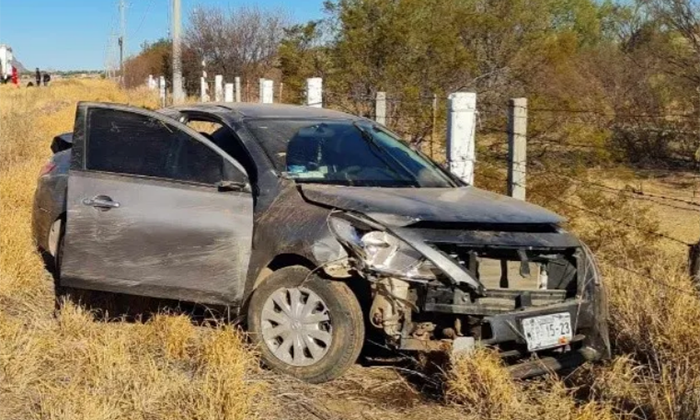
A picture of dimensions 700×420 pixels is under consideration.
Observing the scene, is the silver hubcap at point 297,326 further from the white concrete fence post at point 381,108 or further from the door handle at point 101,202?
the white concrete fence post at point 381,108

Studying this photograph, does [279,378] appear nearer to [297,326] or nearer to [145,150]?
[297,326]

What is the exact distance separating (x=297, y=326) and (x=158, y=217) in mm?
1215

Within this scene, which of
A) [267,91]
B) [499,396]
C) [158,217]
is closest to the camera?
[499,396]

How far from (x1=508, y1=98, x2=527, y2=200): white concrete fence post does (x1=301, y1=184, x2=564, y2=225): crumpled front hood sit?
1.32 meters

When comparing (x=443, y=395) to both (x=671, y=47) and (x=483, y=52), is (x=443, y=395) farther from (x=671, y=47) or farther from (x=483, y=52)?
(x=671, y=47)

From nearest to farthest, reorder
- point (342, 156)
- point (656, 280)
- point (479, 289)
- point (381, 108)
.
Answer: point (479, 289), point (656, 280), point (342, 156), point (381, 108)

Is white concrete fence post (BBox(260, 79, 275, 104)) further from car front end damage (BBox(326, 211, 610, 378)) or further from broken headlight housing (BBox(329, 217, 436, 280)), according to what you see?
broken headlight housing (BBox(329, 217, 436, 280))

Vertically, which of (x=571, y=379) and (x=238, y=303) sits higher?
(x=238, y=303)

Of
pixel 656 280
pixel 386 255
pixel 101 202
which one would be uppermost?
pixel 101 202

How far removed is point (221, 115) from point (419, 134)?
21.7 feet

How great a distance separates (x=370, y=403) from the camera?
455 centimetres

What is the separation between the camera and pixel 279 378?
15.6ft

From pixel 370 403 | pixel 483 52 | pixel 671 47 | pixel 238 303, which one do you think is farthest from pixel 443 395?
pixel 671 47

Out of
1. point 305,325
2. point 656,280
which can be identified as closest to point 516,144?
point 656,280
